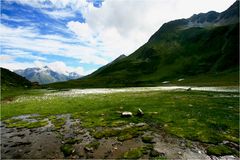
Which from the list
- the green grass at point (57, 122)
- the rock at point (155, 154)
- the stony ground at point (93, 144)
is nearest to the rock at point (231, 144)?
the stony ground at point (93, 144)

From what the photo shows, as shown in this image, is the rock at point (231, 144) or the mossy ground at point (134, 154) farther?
the rock at point (231, 144)

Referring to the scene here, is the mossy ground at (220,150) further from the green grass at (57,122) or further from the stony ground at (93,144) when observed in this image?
the green grass at (57,122)

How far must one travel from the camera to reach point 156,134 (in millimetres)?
22453

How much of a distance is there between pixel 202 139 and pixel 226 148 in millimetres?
2451

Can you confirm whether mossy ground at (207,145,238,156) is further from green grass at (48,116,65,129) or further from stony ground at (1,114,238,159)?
green grass at (48,116,65,129)

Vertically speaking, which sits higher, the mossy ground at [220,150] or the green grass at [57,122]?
the green grass at [57,122]

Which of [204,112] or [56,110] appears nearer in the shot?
[204,112]

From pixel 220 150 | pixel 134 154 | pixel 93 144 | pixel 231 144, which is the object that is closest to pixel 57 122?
pixel 93 144

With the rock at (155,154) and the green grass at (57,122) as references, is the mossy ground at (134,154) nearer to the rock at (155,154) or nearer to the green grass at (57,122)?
the rock at (155,154)

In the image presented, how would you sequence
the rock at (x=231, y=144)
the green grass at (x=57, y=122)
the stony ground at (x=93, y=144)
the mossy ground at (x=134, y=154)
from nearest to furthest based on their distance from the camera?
the mossy ground at (x=134, y=154), the stony ground at (x=93, y=144), the rock at (x=231, y=144), the green grass at (x=57, y=122)

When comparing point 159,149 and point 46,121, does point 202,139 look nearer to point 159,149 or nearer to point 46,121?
point 159,149

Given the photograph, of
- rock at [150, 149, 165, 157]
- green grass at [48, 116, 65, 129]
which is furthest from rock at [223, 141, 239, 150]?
green grass at [48, 116, 65, 129]

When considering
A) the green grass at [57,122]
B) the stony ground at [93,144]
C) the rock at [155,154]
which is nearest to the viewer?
the rock at [155,154]

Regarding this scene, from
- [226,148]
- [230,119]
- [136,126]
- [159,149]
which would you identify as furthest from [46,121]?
[230,119]
